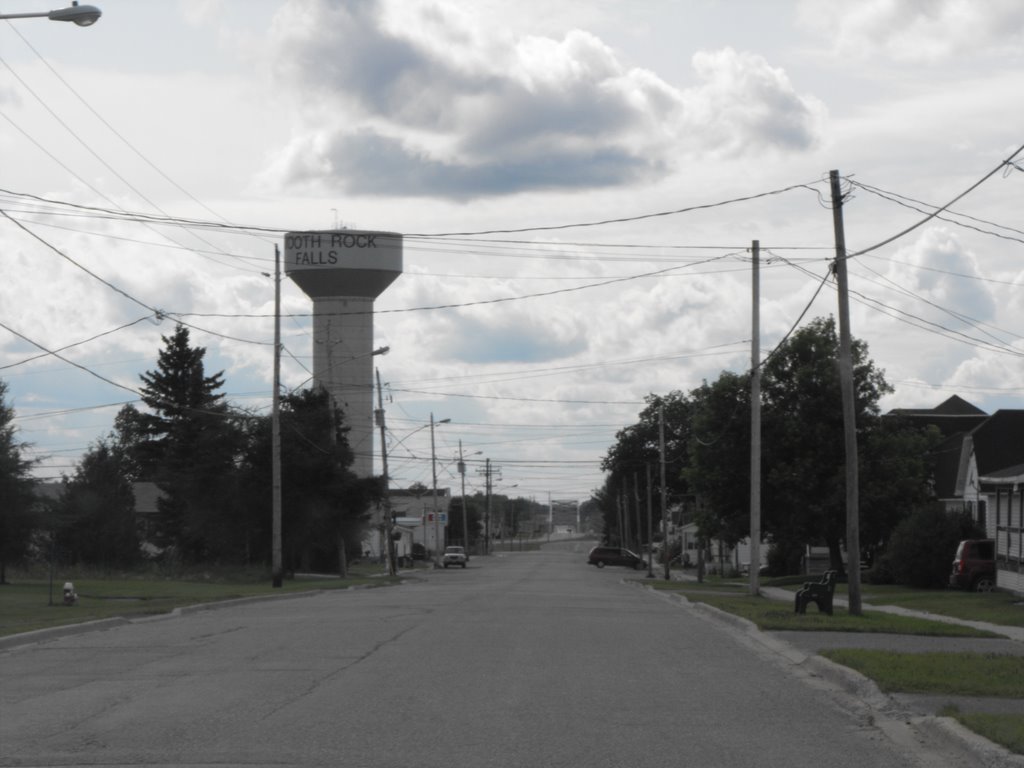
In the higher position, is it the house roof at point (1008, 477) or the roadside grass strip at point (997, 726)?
the house roof at point (1008, 477)

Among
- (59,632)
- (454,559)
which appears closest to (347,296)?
(454,559)

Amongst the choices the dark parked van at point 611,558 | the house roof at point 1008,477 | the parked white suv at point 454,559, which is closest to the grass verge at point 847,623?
the house roof at point 1008,477

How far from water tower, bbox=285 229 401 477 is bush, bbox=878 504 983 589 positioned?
4249 cm

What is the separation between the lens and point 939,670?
14.9m

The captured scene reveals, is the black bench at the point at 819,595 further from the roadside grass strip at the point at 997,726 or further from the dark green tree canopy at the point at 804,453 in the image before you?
the dark green tree canopy at the point at 804,453

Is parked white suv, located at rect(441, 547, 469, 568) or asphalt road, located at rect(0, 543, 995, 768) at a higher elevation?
asphalt road, located at rect(0, 543, 995, 768)

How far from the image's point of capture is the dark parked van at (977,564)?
39219mm

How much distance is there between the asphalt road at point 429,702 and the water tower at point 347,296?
6159 cm

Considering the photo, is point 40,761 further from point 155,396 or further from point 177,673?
point 155,396

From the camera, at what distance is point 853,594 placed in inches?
1072

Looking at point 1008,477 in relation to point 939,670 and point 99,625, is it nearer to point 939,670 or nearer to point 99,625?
point 939,670

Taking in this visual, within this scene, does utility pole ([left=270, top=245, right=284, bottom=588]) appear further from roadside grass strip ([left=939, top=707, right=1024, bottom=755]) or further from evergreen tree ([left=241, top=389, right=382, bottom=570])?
roadside grass strip ([left=939, top=707, right=1024, bottom=755])

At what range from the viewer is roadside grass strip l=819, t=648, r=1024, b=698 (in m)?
13.1

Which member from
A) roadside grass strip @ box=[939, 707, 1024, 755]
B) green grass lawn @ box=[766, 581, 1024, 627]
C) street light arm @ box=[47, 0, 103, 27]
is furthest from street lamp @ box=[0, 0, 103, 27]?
green grass lawn @ box=[766, 581, 1024, 627]
